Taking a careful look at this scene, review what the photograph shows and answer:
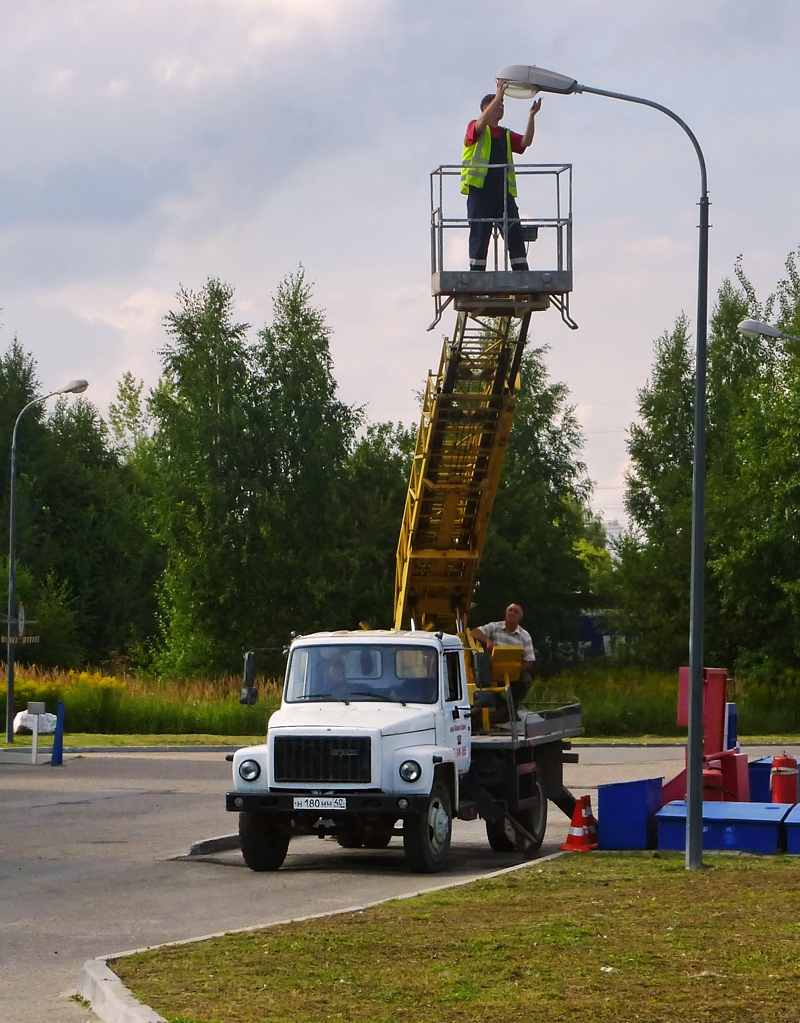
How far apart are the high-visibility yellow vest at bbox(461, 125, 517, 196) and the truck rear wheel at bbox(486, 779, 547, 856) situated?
636 cm

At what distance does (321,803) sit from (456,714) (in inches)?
70.8

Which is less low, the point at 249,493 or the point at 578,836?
the point at 249,493

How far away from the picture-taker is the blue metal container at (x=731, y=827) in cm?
1457

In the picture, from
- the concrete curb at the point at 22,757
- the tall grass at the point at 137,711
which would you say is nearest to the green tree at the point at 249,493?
the tall grass at the point at 137,711

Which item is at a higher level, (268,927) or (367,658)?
(367,658)

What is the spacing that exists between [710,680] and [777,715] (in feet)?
96.9

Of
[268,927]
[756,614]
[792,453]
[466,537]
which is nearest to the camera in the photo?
[268,927]

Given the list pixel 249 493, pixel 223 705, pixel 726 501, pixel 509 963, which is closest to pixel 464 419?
pixel 509 963

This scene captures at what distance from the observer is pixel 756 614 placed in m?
54.9

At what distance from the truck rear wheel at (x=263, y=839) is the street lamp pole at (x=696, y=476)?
3.86 meters

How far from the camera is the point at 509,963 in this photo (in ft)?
28.5

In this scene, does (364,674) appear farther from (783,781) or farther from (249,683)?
(783,781)

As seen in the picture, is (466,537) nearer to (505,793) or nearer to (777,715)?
(505,793)

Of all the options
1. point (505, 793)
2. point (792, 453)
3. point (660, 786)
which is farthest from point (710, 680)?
point (792, 453)
